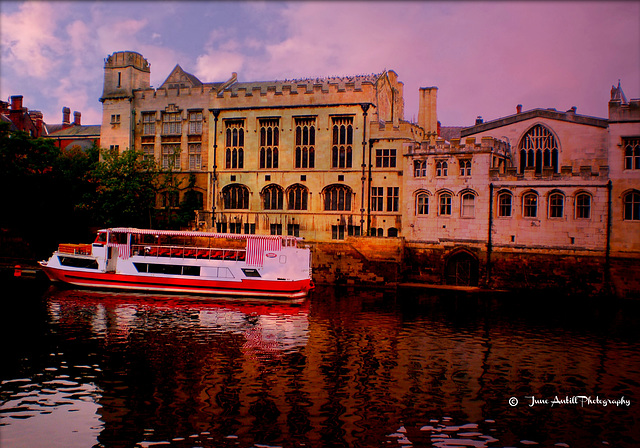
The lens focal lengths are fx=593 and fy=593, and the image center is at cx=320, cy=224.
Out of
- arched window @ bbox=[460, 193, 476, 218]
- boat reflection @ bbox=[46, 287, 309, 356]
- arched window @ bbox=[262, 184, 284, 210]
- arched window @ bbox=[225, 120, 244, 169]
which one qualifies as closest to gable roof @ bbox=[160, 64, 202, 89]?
arched window @ bbox=[225, 120, 244, 169]

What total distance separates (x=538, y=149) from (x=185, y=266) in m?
30.1

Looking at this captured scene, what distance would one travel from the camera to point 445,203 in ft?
163

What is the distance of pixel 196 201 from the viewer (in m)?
57.6

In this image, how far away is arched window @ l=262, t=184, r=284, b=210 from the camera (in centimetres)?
5584

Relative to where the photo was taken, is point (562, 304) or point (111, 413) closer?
point (111, 413)

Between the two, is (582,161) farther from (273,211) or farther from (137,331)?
(137,331)

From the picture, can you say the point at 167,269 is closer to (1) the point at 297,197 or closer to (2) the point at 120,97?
(1) the point at 297,197

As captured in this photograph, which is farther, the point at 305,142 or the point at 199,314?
the point at 305,142

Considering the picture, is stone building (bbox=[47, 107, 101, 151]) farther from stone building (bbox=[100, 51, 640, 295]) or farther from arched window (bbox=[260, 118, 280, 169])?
arched window (bbox=[260, 118, 280, 169])

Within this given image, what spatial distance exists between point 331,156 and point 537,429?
38.8 m

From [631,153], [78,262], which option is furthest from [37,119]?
[631,153]

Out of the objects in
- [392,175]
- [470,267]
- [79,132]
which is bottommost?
[470,267]

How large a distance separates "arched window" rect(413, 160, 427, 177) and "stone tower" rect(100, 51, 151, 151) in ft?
96.3

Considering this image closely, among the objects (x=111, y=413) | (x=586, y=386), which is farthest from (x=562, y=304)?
(x=111, y=413)
